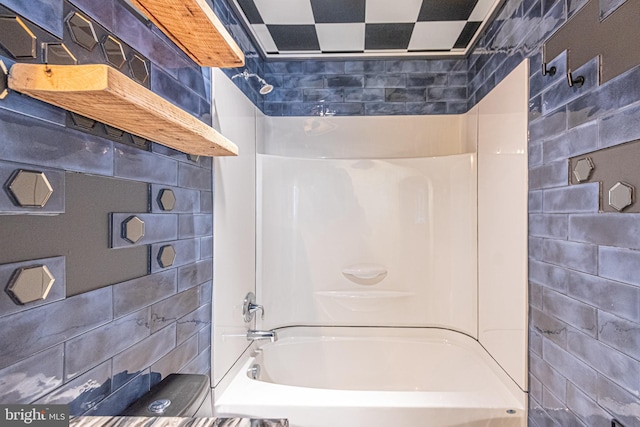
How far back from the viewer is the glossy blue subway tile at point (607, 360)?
890 mm

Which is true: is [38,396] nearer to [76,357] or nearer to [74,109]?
[76,357]

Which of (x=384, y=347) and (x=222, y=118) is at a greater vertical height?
(x=222, y=118)

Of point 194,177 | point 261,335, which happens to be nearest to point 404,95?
point 194,177

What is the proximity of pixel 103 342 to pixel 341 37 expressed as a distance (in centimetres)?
187

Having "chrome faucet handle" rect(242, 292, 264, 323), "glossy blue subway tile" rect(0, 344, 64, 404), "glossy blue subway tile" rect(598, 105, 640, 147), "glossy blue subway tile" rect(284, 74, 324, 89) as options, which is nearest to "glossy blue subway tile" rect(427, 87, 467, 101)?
"glossy blue subway tile" rect(284, 74, 324, 89)

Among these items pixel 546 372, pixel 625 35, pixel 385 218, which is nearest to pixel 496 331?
pixel 546 372

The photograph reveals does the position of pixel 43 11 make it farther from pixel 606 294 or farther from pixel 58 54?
pixel 606 294

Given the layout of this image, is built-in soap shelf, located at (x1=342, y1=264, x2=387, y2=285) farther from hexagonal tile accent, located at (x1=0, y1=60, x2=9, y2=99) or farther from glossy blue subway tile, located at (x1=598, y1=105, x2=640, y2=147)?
hexagonal tile accent, located at (x1=0, y1=60, x2=9, y2=99)

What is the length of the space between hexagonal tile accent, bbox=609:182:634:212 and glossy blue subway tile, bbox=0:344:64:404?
1.31 metres

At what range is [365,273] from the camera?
2.24m

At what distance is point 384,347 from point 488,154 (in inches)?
49.3

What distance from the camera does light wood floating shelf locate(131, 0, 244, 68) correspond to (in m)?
0.93

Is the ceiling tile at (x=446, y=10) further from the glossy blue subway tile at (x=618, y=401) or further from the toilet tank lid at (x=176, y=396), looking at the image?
the toilet tank lid at (x=176, y=396)

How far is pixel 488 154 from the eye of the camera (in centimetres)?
187
